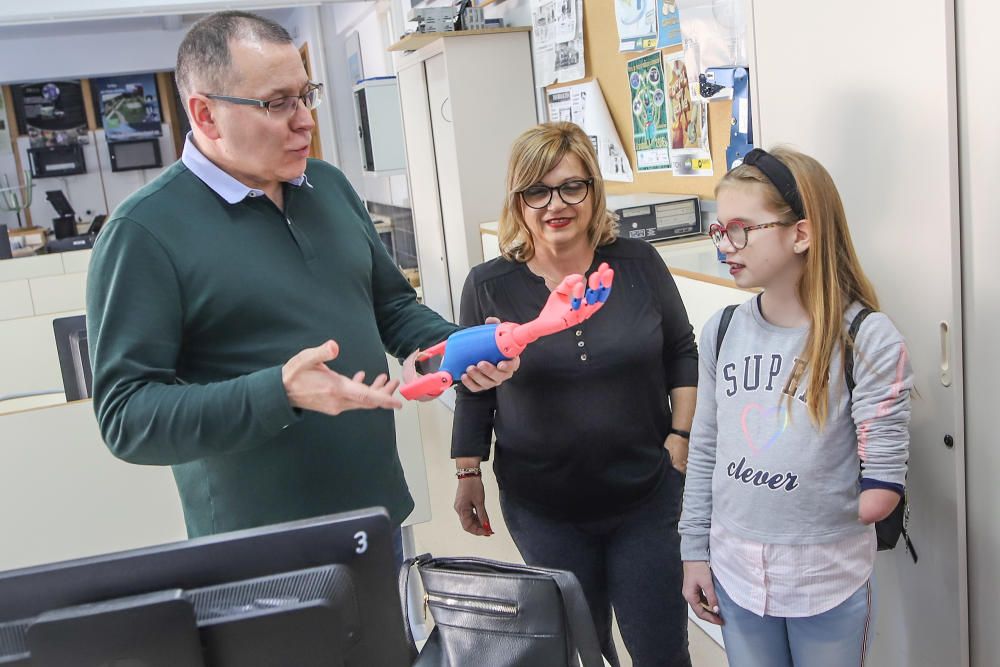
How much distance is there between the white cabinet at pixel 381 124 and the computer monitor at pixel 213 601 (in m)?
4.37

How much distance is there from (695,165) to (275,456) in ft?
5.65

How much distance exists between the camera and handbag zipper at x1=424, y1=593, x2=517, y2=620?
4.50 feet

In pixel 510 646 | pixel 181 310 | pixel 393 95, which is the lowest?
pixel 510 646

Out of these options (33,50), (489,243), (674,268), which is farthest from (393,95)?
(33,50)

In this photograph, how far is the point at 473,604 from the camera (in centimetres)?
140

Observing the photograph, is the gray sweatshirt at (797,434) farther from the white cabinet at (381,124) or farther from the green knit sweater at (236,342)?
the white cabinet at (381,124)

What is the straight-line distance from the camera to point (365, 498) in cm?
145

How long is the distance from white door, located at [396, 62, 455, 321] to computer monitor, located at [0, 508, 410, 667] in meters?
3.32

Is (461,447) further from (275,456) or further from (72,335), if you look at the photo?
(72,335)

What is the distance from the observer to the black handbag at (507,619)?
134cm

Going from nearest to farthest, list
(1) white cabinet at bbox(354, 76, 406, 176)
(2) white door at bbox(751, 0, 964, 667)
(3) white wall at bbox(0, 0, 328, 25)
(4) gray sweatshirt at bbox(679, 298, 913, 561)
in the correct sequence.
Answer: (4) gray sweatshirt at bbox(679, 298, 913, 561) → (2) white door at bbox(751, 0, 964, 667) → (1) white cabinet at bbox(354, 76, 406, 176) → (3) white wall at bbox(0, 0, 328, 25)

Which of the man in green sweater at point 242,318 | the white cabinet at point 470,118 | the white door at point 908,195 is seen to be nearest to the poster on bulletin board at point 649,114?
the white cabinet at point 470,118

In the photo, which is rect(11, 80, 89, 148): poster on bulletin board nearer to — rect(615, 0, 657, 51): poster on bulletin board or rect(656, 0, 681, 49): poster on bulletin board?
rect(615, 0, 657, 51): poster on bulletin board

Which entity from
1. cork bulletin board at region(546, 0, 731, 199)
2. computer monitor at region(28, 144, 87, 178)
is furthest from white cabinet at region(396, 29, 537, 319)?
computer monitor at region(28, 144, 87, 178)
